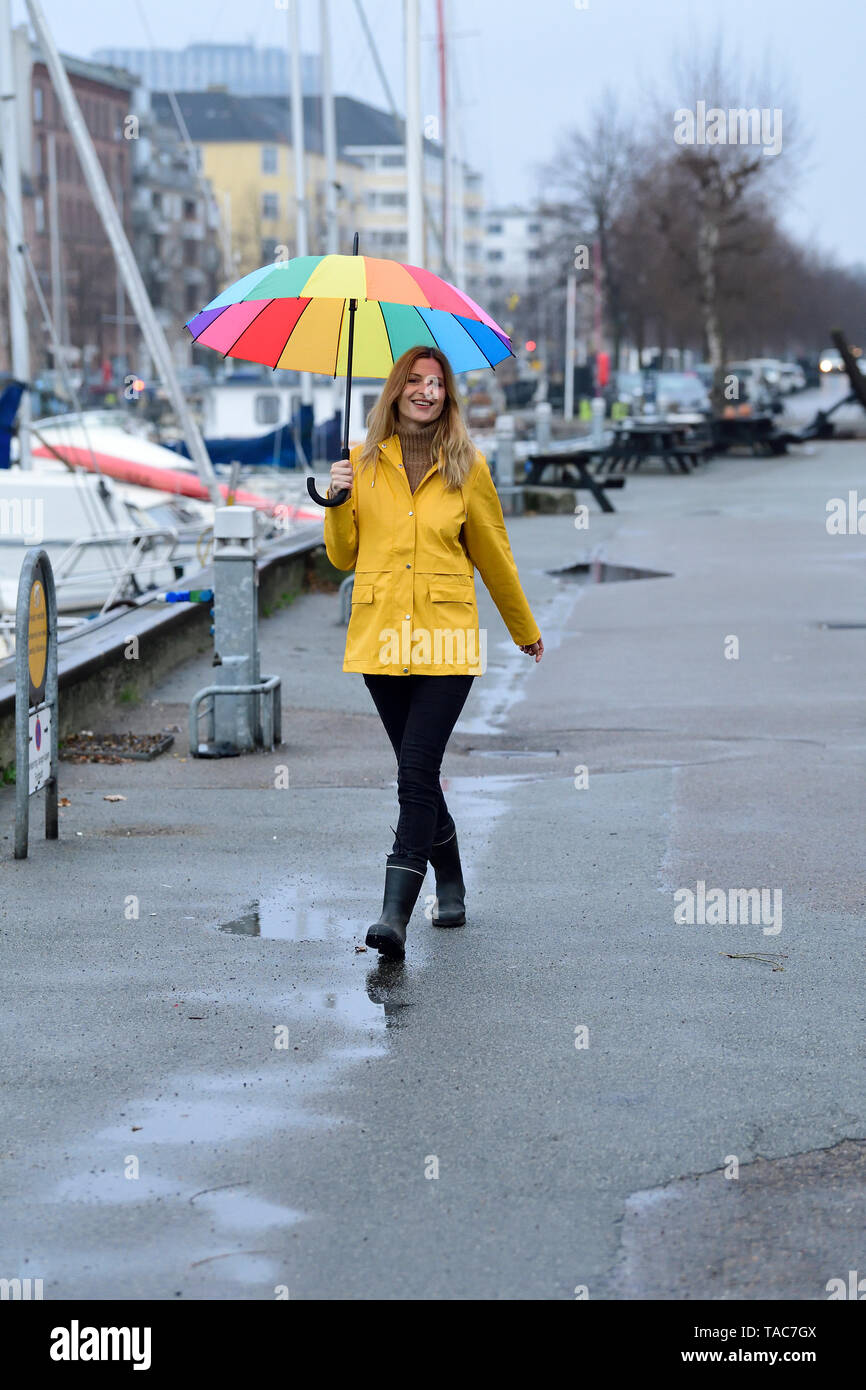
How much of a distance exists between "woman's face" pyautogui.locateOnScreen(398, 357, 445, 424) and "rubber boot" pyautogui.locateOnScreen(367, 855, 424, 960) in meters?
1.37

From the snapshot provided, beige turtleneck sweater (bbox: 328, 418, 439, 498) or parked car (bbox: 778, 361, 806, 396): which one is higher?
beige turtleneck sweater (bbox: 328, 418, 439, 498)

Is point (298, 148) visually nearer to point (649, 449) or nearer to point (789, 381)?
point (649, 449)

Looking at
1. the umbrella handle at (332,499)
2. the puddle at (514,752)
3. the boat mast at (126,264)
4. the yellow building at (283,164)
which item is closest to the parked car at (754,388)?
the boat mast at (126,264)

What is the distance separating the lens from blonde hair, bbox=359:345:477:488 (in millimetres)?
6051

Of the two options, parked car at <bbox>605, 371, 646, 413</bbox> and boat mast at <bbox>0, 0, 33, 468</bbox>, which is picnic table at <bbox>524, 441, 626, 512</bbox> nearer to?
boat mast at <bbox>0, 0, 33, 468</bbox>

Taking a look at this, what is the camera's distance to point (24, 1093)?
16.0 feet

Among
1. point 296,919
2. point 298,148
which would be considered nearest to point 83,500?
point 298,148

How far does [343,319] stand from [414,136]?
17.2 meters

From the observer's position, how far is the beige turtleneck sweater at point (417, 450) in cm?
611

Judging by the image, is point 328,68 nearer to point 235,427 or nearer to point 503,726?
point 235,427

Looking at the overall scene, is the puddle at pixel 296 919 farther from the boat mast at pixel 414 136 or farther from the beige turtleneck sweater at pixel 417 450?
the boat mast at pixel 414 136

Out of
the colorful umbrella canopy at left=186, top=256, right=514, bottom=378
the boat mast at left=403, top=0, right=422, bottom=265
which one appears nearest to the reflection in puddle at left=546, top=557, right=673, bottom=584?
the boat mast at left=403, top=0, right=422, bottom=265

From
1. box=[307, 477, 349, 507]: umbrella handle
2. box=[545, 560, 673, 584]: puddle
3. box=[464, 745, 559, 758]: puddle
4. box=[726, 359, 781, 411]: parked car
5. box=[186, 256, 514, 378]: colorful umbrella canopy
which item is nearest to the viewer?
box=[307, 477, 349, 507]: umbrella handle
